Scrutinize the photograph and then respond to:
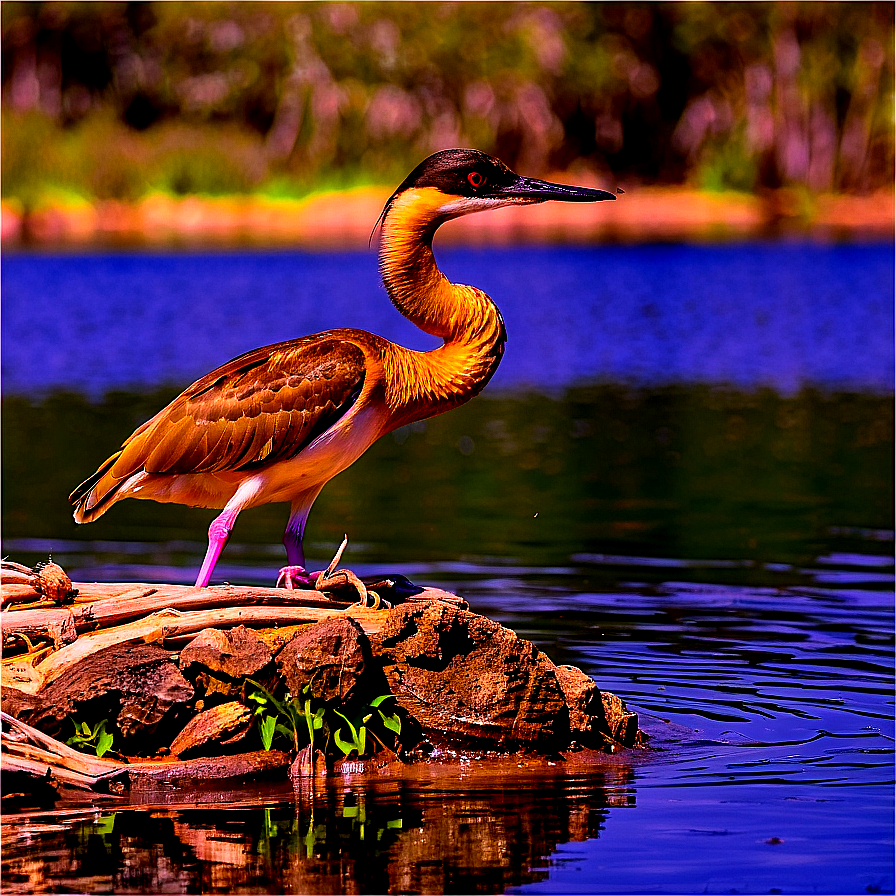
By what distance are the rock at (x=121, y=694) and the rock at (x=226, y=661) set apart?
0.10m

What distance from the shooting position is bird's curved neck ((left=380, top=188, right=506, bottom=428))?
941cm

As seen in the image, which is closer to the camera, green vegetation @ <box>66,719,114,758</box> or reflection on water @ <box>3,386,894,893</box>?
reflection on water @ <box>3,386,894,893</box>

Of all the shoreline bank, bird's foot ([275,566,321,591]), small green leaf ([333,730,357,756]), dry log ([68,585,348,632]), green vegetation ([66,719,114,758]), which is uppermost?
the shoreline bank

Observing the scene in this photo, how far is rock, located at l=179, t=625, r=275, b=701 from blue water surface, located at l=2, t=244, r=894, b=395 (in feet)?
65.6

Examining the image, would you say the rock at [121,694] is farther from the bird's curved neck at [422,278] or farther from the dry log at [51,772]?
the bird's curved neck at [422,278]

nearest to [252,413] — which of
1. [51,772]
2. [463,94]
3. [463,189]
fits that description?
[463,189]

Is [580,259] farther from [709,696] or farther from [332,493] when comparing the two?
[709,696]

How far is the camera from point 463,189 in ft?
31.2

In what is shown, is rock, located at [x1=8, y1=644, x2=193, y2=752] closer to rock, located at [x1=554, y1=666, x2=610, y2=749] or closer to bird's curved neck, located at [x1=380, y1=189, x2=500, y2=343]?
rock, located at [x1=554, y1=666, x2=610, y2=749]

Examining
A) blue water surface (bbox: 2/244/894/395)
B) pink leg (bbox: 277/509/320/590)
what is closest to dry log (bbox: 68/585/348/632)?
pink leg (bbox: 277/509/320/590)

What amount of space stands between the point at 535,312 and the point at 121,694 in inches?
1262

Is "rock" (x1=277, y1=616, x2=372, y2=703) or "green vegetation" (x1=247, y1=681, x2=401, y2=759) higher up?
"rock" (x1=277, y1=616, x2=372, y2=703)

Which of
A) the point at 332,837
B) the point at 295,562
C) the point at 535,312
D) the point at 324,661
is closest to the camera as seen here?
the point at 332,837

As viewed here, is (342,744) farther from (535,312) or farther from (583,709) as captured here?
(535,312)
